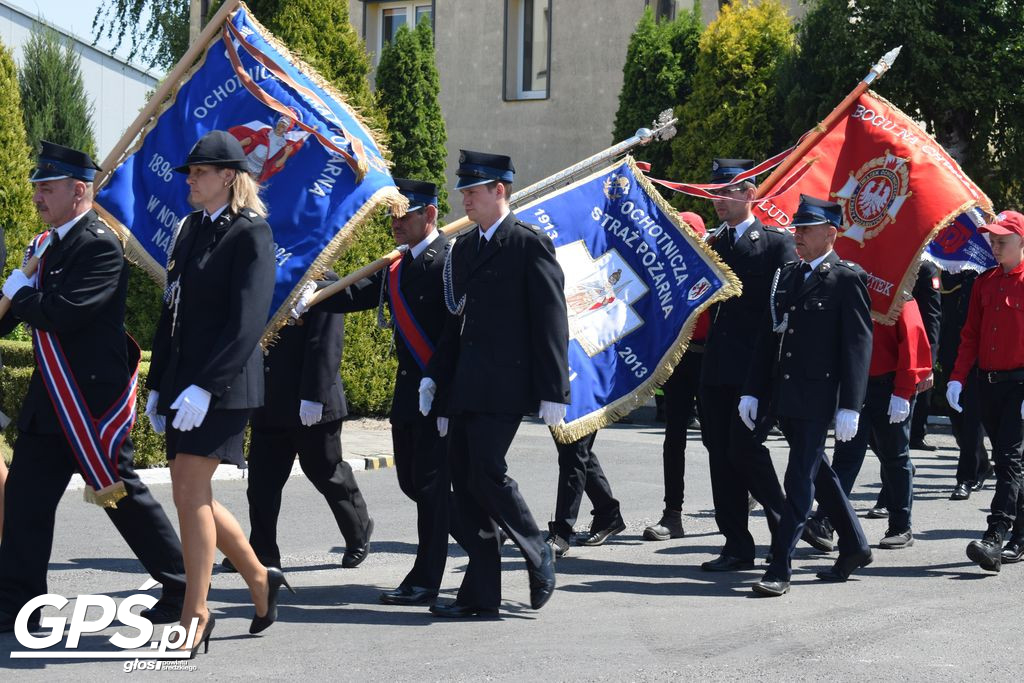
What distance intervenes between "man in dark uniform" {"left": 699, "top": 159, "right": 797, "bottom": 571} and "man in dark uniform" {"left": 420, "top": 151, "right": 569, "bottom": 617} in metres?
1.54

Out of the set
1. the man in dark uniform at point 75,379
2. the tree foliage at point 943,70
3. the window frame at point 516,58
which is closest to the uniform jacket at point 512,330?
the man in dark uniform at point 75,379

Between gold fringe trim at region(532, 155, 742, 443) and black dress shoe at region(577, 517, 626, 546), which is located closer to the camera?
gold fringe trim at region(532, 155, 742, 443)

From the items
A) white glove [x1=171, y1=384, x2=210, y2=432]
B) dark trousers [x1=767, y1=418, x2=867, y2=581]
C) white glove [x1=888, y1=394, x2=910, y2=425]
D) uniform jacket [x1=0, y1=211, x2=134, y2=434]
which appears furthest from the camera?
white glove [x1=888, y1=394, x2=910, y2=425]

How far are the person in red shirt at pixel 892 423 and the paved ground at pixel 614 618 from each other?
20cm

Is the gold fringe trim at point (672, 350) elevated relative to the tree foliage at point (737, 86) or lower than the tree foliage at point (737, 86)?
lower

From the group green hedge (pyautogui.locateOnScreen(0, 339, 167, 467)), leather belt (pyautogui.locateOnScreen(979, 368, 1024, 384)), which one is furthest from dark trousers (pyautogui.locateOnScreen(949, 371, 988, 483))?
green hedge (pyautogui.locateOnScreen(0, 339, 167, 467))

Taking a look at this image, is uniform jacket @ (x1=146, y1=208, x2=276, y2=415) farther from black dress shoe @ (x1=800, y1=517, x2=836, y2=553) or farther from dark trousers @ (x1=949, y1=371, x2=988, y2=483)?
dark trousers @ (x1=949, y1=371, x2=988, y2=483)

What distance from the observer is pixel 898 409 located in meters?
8.23

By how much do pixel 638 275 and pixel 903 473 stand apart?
197 cm

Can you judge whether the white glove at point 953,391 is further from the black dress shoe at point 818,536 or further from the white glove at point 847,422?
the white glove at point 847,422

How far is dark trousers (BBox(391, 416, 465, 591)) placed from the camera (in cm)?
683

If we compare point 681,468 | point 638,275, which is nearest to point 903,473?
point 681,468

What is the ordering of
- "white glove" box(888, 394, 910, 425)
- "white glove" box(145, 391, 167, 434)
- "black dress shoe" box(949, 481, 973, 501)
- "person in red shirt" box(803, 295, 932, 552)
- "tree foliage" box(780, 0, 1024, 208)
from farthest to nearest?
"tree foliage" box(780, 0, 1024, 208), "black dress shoe" box(949, 481, 973, 501), "person in red shirt" box(803, 295, 932, 552), "white glove" box(888, 394, 910, 425), "white glove" box(145, 391, 167, 434)

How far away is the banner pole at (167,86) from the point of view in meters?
6.81
